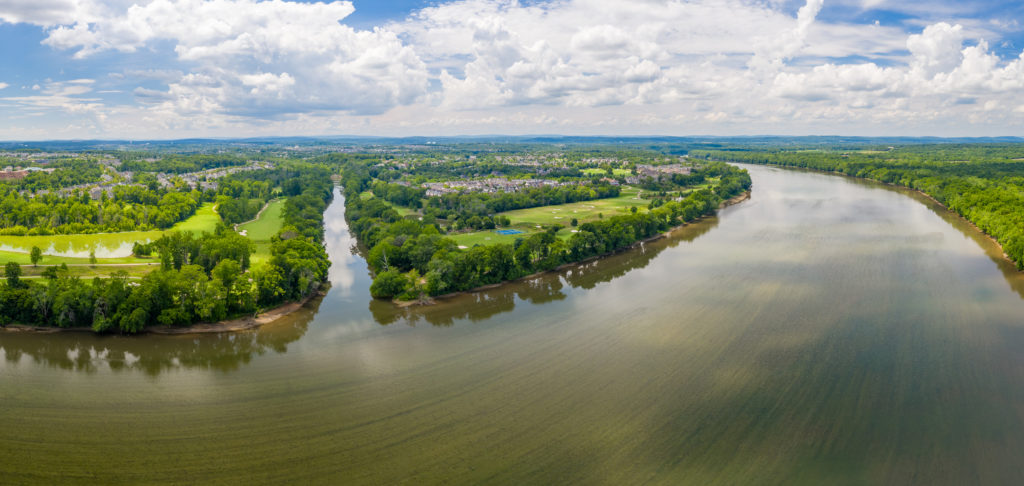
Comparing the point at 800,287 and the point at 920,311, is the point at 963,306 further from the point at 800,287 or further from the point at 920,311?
the point at 800,287

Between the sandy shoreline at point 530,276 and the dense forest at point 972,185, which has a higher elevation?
the dense forest at point 972,185

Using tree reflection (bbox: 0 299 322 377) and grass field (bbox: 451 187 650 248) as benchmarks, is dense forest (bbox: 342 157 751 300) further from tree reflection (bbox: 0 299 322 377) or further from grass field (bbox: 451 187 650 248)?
tree reflection (bbox: 0 299 322 377)

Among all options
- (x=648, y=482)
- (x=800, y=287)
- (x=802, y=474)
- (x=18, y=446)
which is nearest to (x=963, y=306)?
(x=800, y=287)

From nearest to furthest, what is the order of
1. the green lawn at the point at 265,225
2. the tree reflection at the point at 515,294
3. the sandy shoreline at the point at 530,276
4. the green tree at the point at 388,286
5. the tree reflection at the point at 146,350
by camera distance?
1. the tree reflection at the point at 146,350
2. the tree reflection at the point at 515,294
3. the sandy shoreline at the point at 530,276
4. the green tree at the point at 388,286
5. the green lawn at the point at 265,225

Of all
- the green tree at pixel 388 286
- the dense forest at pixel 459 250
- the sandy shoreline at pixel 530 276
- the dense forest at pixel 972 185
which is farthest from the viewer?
the dense forest at pixel 972 185

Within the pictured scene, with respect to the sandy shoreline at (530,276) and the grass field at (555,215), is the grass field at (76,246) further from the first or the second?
the grass field at (555,215)

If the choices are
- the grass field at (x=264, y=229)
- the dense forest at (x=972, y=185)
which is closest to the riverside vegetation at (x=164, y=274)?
the grass field at (x=264, y=229)
